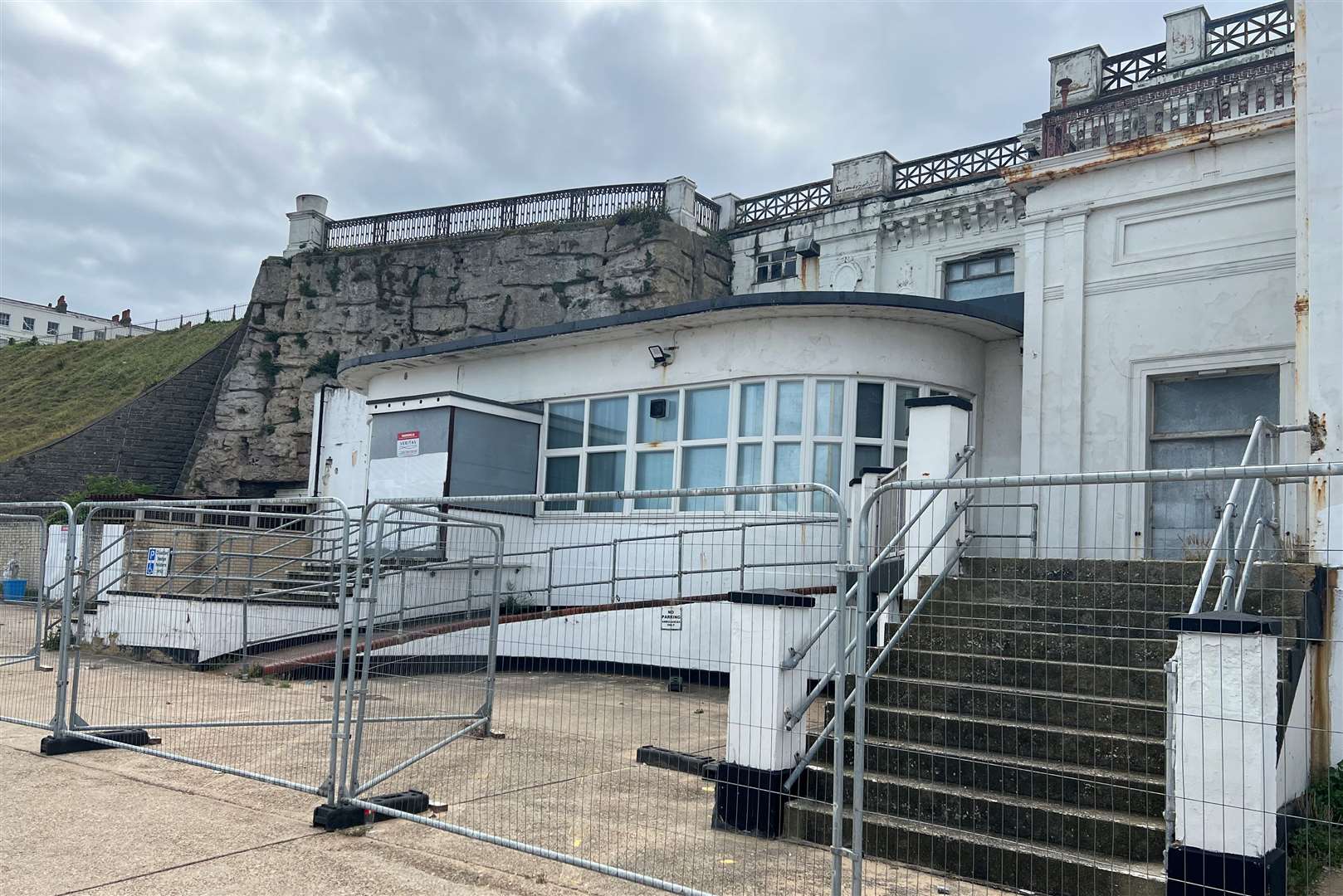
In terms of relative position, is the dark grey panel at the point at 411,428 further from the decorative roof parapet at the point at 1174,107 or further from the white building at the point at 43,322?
the white building at the point at 43,322

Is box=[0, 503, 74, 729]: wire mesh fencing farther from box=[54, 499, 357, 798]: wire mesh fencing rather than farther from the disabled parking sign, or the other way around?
the disabled parking sign

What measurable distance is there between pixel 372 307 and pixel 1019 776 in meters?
29.7

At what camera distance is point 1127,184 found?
11586 millimetres

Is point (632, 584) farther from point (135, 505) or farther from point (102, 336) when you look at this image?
point (102, 336)

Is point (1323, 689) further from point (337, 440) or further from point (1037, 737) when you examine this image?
point (337, 440)

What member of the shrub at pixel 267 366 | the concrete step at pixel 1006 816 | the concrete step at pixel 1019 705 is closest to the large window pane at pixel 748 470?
the concrete step at pixel 1019 705

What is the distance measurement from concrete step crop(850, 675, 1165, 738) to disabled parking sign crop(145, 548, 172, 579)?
37.0 feet

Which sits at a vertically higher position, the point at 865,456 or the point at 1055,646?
the point at 865,456

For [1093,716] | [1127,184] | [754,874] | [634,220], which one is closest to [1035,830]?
[1093,716]

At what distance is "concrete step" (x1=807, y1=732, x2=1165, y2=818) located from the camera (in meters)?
5.20

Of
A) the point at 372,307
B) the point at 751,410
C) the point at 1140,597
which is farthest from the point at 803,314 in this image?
the point at 372,307

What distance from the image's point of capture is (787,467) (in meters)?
13.1

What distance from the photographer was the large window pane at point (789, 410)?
13195mm

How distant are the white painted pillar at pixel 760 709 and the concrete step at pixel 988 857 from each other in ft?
0.73
